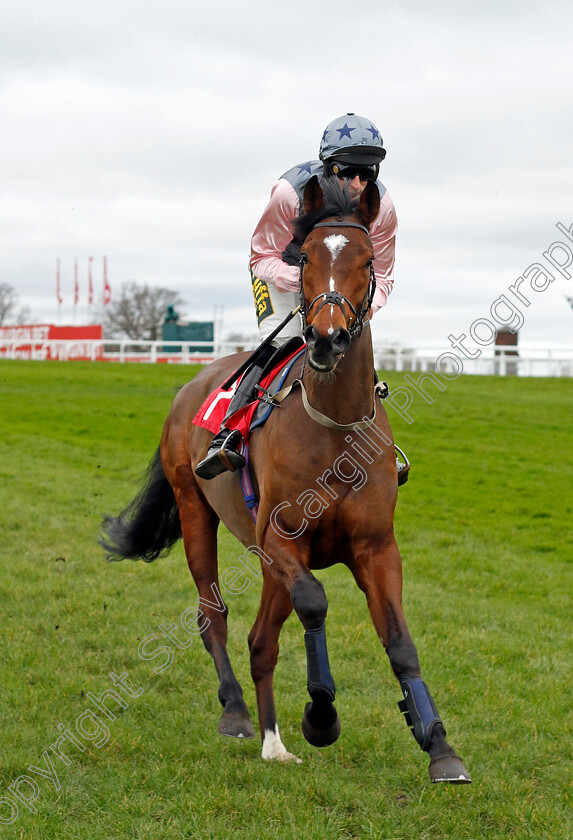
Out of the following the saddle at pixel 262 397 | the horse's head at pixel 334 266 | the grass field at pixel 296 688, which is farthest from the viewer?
the saddle at pixel 262 397

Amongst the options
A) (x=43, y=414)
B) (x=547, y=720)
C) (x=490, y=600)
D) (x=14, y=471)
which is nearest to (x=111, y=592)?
(x=490, y=600)

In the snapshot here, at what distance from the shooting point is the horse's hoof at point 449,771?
11.1 feet

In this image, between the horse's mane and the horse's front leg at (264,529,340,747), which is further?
the horse's mane

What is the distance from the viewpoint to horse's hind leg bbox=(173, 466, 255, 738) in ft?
17.2

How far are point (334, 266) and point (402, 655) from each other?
1667mm

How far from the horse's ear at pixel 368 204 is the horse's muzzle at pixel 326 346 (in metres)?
0.83

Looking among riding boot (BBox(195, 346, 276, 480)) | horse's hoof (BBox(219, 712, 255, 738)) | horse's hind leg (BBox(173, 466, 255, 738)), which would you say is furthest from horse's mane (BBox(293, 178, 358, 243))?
horse's hoof (BBox(219, 712, 255, 738))

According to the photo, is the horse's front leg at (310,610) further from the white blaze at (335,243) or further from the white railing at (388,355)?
the white railing at (388,355)

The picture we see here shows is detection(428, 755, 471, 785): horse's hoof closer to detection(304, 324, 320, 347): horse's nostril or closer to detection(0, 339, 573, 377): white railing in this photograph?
detection(304, 324, 320, 347): horse's nostril

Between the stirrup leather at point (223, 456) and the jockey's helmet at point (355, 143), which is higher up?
the jockey's helmet at point (355, 143)

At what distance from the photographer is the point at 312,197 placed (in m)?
4.06

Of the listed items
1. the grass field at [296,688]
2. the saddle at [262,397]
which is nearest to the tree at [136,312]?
the grass field at [296,688]

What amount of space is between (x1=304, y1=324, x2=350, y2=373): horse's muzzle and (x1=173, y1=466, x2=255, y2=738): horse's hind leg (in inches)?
96.1

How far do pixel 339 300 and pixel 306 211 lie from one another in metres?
0.69
